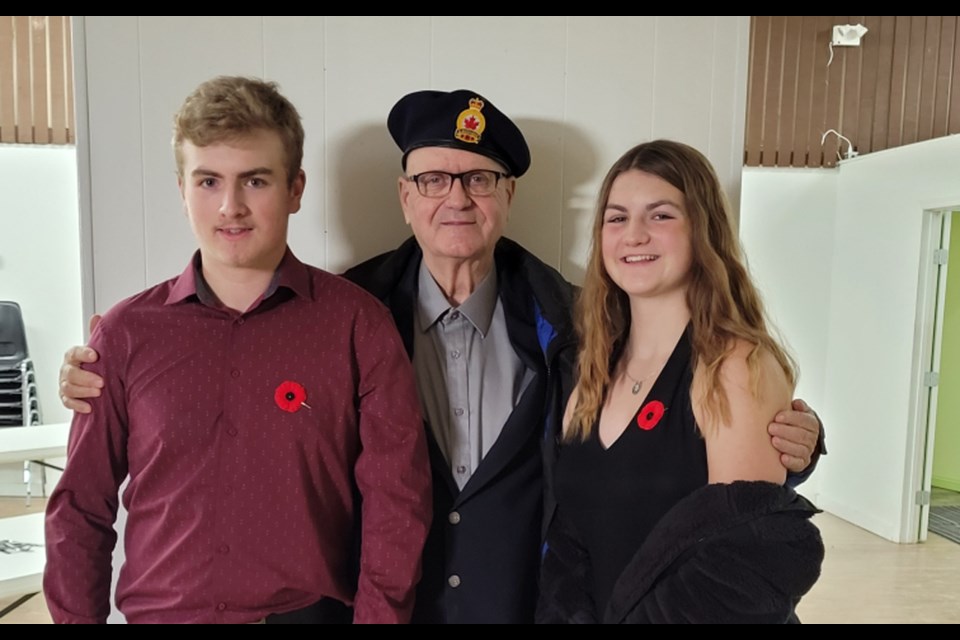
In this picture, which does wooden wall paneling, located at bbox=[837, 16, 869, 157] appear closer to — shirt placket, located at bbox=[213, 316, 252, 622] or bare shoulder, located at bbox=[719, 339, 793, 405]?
bare shoulder, located at bbox=[719, 339, 793, 405]

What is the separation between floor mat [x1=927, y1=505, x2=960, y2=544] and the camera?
4.59 metres

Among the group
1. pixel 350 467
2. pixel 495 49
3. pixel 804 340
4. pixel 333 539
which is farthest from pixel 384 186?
pixel 804 340

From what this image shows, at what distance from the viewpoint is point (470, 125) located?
1391 millimetres

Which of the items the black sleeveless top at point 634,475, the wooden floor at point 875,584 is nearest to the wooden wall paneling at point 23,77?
the wooden floor at point 875,584

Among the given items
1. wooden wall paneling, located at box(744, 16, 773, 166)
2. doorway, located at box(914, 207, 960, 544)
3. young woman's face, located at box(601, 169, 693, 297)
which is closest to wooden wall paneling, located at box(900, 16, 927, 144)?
doorway, located at box(914, 207, 960, 544)

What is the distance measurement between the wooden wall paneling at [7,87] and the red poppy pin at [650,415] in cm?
483

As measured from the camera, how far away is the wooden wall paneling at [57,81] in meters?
4.31

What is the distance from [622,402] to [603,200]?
1.31 feet

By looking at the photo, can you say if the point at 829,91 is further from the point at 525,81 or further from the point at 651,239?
the point at 651,239

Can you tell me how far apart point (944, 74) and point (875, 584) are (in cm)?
356

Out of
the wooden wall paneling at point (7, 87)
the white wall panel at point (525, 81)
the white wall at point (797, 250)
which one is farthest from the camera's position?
the white wall at point (797, 250)

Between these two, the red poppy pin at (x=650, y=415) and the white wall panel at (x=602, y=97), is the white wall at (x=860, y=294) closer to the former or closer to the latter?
the white wall panel at (x=602, y=97)
